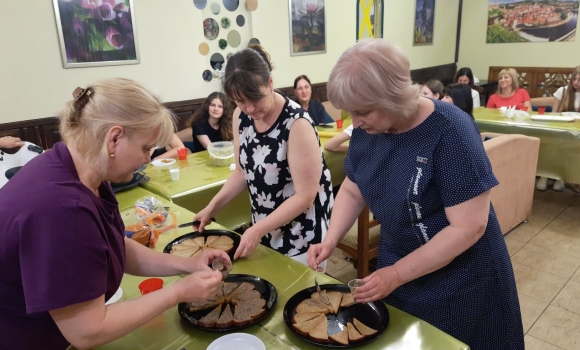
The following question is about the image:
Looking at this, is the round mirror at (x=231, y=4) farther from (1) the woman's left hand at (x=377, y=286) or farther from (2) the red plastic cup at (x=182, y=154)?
(1) the woman's left hand at (x=377, y=286)

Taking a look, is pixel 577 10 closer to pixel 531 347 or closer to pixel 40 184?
pixel 531 347

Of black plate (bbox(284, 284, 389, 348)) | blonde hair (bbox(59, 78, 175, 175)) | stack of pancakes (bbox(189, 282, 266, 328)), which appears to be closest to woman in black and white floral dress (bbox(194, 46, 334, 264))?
stack of pancakes (bbox(189, 282, 266, 328))

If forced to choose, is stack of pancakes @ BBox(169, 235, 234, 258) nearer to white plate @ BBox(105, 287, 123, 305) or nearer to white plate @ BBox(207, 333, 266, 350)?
white plate @ BBox(105, 287, 123, 305)

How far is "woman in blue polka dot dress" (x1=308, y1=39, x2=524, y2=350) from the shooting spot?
1.07 m

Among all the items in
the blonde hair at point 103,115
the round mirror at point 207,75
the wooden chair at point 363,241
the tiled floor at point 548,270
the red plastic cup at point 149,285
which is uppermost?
the blonde hair at point 103,115

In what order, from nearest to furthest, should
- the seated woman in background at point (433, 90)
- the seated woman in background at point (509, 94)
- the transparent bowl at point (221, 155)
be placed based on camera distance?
the transparent bowl at point (221, 155), the seated woman in background at point (433, 90), the seated woman in background at point (509, 94)

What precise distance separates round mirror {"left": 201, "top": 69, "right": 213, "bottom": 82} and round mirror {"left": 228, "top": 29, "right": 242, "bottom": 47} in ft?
1.33

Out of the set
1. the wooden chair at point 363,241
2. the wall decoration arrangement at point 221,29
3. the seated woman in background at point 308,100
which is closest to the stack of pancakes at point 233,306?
the wooden chair at point 363,241

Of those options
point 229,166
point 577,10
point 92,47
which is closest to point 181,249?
Result: point 229,166

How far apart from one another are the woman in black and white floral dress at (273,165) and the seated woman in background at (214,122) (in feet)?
6.39

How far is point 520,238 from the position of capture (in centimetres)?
335

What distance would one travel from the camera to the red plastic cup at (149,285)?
4.07 feet

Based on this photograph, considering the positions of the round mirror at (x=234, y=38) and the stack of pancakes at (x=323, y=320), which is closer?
the stack of pancakes at (x=323, y=320)

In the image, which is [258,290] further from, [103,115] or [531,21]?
[531,21]
